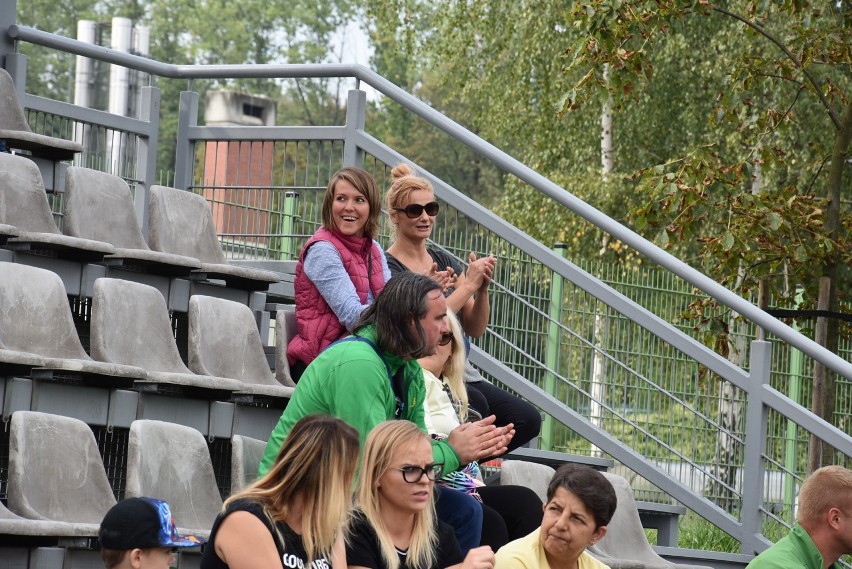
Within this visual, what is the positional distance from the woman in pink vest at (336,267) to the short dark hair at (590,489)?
1.18m

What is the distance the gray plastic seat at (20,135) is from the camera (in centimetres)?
623

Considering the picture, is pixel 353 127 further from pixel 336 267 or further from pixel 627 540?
pixel 627 540

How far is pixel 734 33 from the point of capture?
1570 cm

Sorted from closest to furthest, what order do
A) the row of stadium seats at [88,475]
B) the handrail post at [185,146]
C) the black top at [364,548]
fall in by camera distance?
the black top at [364,548]
the row of stadium seats at [88,475]
the handrail post at [185,146]

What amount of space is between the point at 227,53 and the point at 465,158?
36.0 ft

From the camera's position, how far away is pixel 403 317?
4109mm

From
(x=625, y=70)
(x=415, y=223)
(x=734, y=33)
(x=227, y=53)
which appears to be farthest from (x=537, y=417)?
(x=227, y=53)

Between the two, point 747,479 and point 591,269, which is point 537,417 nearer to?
point 747,479

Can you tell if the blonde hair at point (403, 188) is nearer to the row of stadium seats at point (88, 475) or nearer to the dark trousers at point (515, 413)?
the dark trousers at point (515, 413)

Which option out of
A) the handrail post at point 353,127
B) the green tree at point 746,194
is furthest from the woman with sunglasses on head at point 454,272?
the green tree at point 746,194

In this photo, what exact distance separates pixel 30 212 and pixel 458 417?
2.14m

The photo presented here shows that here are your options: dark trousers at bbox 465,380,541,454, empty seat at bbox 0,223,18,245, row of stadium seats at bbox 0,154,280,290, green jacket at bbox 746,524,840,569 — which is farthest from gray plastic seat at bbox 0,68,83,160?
green jacket at bbox 746,524,840,569

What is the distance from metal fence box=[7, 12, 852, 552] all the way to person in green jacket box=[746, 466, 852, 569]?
132cm

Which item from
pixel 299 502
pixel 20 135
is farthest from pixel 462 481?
pixel 20 135
